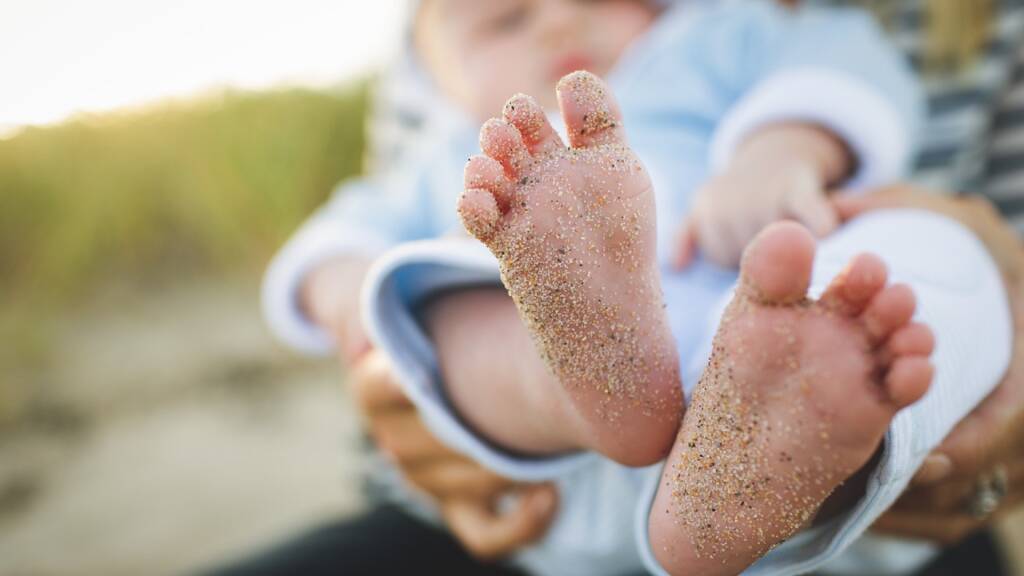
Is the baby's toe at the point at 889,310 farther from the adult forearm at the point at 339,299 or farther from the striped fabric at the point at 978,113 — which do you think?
the striped fabric at the point at 978,113

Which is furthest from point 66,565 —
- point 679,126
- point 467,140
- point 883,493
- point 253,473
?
point 883,493

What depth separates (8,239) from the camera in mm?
1712

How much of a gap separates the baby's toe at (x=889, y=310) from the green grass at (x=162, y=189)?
71.8 inches

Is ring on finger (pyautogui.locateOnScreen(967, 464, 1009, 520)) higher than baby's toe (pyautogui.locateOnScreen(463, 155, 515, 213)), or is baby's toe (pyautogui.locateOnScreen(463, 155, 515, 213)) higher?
baby's toe (pyautogui.locateOnScreen(463, 155, 515, 213))

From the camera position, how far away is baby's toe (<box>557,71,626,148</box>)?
0.38 m

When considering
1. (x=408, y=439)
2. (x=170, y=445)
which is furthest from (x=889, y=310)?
(x=170, y=445)

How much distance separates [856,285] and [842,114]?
43cm

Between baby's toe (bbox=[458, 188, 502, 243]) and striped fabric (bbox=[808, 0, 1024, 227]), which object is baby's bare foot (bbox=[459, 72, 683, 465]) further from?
striped fabric (bbox=[808, 0, 1024, 227])

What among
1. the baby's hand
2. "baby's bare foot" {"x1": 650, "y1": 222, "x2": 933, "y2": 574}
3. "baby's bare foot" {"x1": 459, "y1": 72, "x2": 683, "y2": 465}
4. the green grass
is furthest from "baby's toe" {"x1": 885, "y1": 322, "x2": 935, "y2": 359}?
the green grass

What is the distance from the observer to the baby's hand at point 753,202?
0.56 metres

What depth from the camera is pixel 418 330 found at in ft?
1.96

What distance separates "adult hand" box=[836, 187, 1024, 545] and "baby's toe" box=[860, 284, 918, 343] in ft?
0.80

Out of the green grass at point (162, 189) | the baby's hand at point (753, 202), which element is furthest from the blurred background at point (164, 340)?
the baby's hand at point (753, 202)

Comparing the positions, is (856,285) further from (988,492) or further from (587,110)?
(988,492)
